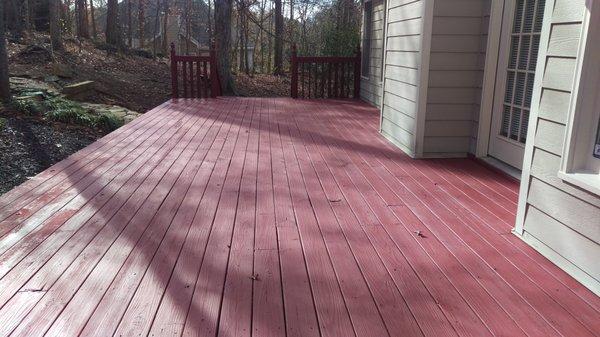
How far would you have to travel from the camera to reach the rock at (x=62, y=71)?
920 centimetres

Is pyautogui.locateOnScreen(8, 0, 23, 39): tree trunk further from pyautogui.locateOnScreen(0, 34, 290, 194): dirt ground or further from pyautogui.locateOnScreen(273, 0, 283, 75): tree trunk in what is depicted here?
pyautogui.locateOnScreen(273, 0, 283, 75): tree trunk

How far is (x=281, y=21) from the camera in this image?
49.8 feet

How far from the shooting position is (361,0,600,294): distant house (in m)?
1.99

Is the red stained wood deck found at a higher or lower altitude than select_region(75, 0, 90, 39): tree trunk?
lower

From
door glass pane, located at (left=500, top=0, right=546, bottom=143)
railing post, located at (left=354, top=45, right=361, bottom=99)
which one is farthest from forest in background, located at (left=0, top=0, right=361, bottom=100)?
door glass pane, located at (left=500, top=0, right=546, bottom=143)

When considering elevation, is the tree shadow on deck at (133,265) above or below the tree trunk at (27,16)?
below

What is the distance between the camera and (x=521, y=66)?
11.3ft

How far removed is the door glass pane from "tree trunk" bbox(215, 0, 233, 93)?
726 cm

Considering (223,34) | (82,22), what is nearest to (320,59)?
(223,34)

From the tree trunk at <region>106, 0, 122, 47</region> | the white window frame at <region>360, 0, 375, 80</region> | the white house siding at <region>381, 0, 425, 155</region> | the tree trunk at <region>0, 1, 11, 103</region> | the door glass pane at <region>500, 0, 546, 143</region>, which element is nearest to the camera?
the door glass pane at <region>500, 0, 546, 143</region>

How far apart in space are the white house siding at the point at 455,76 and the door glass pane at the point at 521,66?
12.4 inches

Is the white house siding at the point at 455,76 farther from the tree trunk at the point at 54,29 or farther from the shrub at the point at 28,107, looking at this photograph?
the tree trunk at the point at 54,29

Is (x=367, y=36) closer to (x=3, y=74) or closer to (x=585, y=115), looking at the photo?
(x=3, y=74)

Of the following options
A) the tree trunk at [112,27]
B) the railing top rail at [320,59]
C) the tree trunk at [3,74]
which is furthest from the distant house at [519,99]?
the tree trunk at [112,27]
